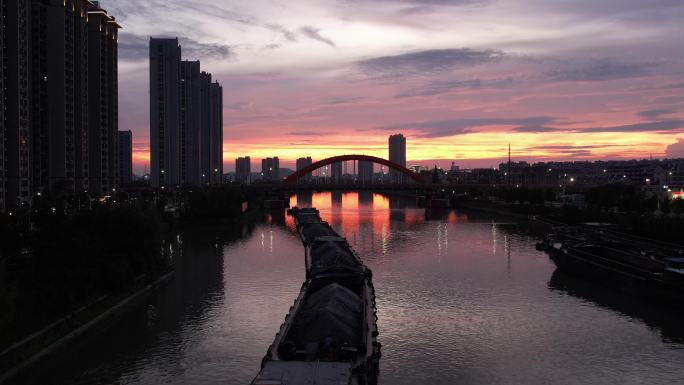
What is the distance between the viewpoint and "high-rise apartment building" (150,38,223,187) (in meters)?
89.6

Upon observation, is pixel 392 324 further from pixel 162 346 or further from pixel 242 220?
pixel 242 220

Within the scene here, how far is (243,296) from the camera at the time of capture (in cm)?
2169

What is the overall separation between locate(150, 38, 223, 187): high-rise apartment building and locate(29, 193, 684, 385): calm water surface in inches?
2512

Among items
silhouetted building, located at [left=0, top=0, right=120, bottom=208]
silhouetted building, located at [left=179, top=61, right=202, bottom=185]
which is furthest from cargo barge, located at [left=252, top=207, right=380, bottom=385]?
silhouetted building, located at [left=179, top=61, right=202, bottom=185]

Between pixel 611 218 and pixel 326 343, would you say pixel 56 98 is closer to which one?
pixel 611 218

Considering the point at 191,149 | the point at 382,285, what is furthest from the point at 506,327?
the point at 191,149

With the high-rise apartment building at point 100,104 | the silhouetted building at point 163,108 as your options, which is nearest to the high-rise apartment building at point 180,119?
the silhouetted building at point 163,108

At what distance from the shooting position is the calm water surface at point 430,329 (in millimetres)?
13836

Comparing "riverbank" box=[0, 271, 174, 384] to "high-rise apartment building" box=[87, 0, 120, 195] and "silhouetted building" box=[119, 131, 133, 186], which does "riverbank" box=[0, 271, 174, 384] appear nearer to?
"high-rise apartment building" box=[87, 0, 120, 195]

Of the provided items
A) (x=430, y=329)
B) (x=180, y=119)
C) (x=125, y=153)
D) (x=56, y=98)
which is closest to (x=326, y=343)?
(x=430, y=329)

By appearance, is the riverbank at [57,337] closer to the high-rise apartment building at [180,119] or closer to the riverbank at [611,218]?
the riverbank at [611,218]

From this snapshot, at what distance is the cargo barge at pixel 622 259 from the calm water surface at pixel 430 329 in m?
0.80

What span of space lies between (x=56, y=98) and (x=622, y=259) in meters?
48.3

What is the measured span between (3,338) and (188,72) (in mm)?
94726
